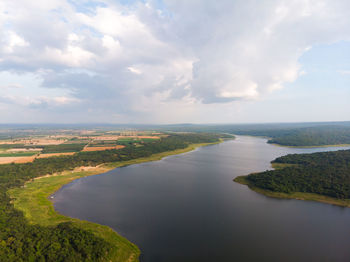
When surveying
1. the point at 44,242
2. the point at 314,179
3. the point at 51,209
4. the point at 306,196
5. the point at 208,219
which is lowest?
the point at 51,209

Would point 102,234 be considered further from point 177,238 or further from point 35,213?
point 35,213

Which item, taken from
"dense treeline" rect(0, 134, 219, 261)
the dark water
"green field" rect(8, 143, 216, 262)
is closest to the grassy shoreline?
the dark water

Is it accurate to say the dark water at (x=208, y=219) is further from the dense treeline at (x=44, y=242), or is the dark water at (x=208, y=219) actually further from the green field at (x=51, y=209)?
the dense treeline at (x=44, y=242)

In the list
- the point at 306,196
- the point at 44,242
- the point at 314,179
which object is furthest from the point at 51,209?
the point at 314,179

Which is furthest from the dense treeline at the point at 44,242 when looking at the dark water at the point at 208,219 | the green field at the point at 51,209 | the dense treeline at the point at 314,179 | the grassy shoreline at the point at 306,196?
the dense treeline at the point at 314,179

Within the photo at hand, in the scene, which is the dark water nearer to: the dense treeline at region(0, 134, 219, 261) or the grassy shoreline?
the grassy shoreline

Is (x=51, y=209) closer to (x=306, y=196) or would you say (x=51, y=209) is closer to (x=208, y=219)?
(x=208, y=219)

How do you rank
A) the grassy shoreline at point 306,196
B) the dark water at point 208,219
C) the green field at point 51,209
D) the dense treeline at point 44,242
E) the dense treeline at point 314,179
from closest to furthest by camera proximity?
the dense treeline at point 44,242 < the green field at point 51,209 < the dark water at point 208,219 < the grassy shoreline at point 306,196 < the dense treeline at point 314,179
